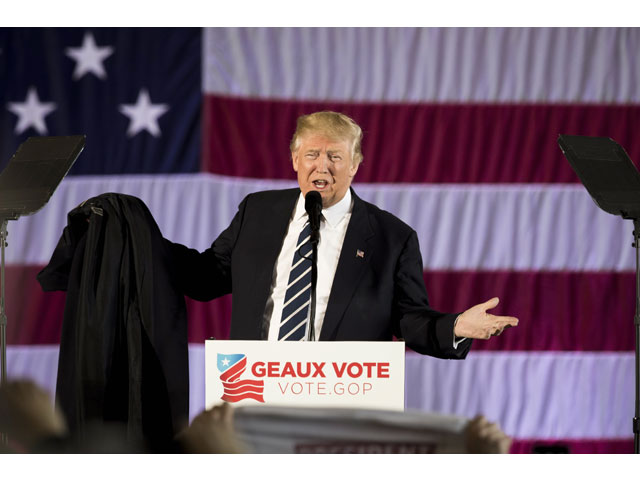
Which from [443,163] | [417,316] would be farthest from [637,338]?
[443,163]

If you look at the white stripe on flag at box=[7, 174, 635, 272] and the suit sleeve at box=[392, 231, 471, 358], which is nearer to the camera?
the suit sleeve at box=[392, 231, 471, 358]

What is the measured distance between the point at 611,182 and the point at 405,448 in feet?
4.51

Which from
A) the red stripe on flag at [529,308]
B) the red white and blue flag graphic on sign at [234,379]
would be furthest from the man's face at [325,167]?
the red white and blue flag graphic on sign at [234,379]

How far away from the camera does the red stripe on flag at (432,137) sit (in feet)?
11.6

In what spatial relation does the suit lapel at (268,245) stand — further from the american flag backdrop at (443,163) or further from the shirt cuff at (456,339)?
the shirt cuff at (456,339)

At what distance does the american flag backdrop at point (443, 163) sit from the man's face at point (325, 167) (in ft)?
0.78

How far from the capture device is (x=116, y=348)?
3.10 m

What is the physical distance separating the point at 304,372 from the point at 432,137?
121 cm

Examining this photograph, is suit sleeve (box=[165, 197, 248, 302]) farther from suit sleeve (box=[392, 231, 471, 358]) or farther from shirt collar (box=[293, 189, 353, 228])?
suit sleeve (box=[392, 231, 471, 358])

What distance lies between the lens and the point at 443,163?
3572mm

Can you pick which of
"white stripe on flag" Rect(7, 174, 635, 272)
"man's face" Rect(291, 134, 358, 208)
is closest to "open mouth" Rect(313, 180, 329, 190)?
"man's face" Rect(291, 134, 358, 208)

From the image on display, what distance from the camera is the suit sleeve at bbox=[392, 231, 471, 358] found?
3031 millimetres

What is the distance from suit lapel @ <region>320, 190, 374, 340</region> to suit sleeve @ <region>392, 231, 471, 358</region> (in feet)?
0.50

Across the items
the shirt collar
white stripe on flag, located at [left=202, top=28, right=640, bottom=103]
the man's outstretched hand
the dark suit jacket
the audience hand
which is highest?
white stripe on flag, located at [left=202, top=28, right=640, bottom=103]
